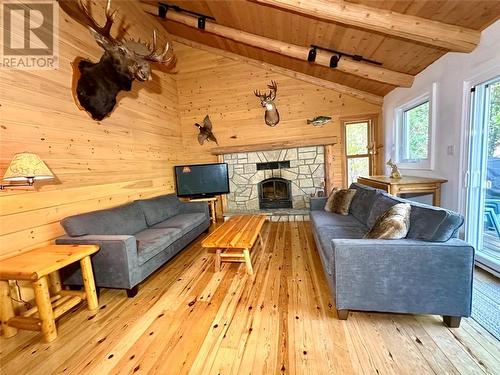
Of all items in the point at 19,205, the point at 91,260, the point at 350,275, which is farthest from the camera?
the point at 91,260

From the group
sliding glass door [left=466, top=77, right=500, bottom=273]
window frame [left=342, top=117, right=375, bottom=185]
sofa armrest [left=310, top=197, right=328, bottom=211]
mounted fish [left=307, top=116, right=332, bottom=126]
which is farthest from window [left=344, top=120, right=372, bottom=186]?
sliding glass door [left=466, top=77, right=500, bottom=273]

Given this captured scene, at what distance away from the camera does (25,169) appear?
5.94ft

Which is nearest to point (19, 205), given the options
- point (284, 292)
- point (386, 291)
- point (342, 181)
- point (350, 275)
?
point (284, 292)

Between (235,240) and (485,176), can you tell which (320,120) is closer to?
(485,176)

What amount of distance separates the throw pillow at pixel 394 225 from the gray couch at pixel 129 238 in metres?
2.18

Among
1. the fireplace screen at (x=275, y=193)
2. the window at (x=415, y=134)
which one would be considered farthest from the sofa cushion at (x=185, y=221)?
the window at (x=415, y=134)

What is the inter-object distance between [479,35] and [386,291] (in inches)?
104

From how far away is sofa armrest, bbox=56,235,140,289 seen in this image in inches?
86.0

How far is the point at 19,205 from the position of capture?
2109 millimetres

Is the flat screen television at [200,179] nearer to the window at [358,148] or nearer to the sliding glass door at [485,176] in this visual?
the window at [358,148]

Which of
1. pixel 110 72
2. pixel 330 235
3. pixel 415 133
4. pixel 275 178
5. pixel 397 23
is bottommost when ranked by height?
pixel 330 235

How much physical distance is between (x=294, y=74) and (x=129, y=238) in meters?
4.42

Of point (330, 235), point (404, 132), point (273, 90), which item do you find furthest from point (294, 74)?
point (330, 235)

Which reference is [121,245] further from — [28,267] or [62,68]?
[62,68]
